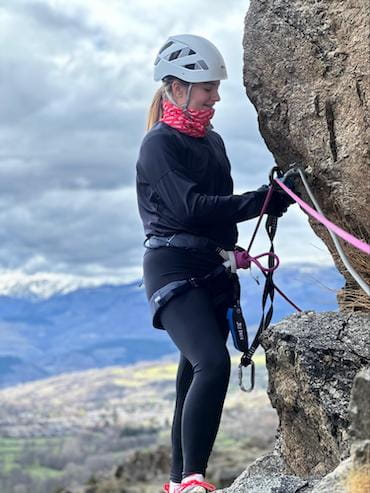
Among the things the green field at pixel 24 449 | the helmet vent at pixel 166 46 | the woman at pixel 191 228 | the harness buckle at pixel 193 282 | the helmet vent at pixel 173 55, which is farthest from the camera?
the green field at pixel 24 449

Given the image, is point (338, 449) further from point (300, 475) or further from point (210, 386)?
point (210, 386)

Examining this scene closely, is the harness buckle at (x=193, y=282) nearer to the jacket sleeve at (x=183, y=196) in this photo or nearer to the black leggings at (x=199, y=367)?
the black leggings at (x=199, y=367)

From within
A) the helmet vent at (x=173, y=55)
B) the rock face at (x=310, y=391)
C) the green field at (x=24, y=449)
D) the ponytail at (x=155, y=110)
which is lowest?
the rock face at (x=310, y=391)

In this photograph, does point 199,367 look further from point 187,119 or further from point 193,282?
point 187,119

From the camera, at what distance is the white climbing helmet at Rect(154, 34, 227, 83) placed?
7023mm

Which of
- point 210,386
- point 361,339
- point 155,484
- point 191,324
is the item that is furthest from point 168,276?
point 155,484

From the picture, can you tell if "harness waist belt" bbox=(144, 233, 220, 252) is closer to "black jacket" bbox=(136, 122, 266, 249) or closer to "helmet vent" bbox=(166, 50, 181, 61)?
"black jacket" bbox=(136, 122, 266, 249)

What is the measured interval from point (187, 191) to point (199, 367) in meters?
1.39

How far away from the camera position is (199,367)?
660 centimetres

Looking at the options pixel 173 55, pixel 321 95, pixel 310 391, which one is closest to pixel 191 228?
pixel 173 55

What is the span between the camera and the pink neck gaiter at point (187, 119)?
709 centimetres

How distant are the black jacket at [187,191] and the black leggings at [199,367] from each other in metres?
0.59

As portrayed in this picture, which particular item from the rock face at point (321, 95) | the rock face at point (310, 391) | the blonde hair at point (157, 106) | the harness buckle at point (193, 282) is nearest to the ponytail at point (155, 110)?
the blonde hair at point (157, 106)

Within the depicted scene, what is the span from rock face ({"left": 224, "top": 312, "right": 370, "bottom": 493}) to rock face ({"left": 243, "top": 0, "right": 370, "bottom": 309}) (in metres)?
0.45
